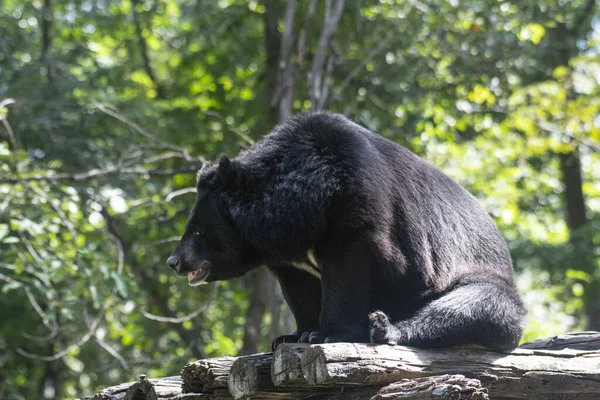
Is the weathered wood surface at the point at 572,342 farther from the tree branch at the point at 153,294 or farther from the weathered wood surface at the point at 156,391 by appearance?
the tree branch at the point at 153,294

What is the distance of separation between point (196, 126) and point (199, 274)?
588 centimetres

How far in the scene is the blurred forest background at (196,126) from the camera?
7641 mm

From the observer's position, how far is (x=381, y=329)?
13.1ft

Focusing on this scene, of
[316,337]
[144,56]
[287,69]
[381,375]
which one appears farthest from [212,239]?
[144,56]

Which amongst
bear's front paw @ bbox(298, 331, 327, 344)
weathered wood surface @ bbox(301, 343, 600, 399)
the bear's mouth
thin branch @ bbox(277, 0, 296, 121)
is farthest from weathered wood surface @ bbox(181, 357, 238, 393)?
thin branch @ bbox(277, 0, 296, 121)

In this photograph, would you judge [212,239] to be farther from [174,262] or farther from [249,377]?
[249,377]

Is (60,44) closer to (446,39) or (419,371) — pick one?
(446,39)

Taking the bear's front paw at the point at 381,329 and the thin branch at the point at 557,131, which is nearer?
the bear's front paw at the point at 381,329

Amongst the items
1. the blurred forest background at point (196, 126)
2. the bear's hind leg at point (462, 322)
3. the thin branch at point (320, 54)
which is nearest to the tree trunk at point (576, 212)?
the blurred forest background at point (196, 126)

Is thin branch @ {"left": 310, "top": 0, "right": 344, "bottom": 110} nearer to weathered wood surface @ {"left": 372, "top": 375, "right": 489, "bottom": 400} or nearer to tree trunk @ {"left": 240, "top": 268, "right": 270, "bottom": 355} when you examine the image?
tree trunk @ {"left": 240, "top": 268, "right": 270, "bottom": 355}

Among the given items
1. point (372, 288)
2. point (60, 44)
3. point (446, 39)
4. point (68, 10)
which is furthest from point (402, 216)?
point (60, 44)

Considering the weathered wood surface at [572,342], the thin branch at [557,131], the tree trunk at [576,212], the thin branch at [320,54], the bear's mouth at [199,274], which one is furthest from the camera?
the tree trunk at [576,212]

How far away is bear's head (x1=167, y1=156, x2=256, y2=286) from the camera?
4.67m

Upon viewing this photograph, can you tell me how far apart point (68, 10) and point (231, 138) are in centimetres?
411
